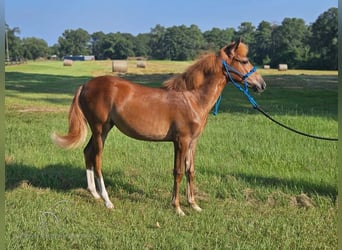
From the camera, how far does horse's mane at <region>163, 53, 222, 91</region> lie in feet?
17.0

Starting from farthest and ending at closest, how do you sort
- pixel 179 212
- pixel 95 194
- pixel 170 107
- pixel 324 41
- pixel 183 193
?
pixel 324 41 → pixel 183 193 → pixel 95 194 → pixel 170 107 → pixel 179 212

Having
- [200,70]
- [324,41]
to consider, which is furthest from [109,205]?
[324,41]

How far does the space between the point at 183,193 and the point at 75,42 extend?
77.2m

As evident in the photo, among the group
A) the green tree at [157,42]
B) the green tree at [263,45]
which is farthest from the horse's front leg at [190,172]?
the green tree at [157,42]

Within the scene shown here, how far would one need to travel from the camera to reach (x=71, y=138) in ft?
17.9

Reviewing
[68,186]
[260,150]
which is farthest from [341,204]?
[260,150]

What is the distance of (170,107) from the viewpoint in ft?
16.7

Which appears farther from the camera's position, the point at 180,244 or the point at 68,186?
the point at 68,186

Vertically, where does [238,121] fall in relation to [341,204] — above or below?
below

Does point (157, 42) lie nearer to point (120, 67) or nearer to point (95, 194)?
point (120, 67)

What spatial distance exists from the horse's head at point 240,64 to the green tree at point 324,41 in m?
55.2

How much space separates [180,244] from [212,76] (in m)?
2.26

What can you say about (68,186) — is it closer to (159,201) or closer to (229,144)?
(159,201)

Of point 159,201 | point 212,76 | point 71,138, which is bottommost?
point 159,201
